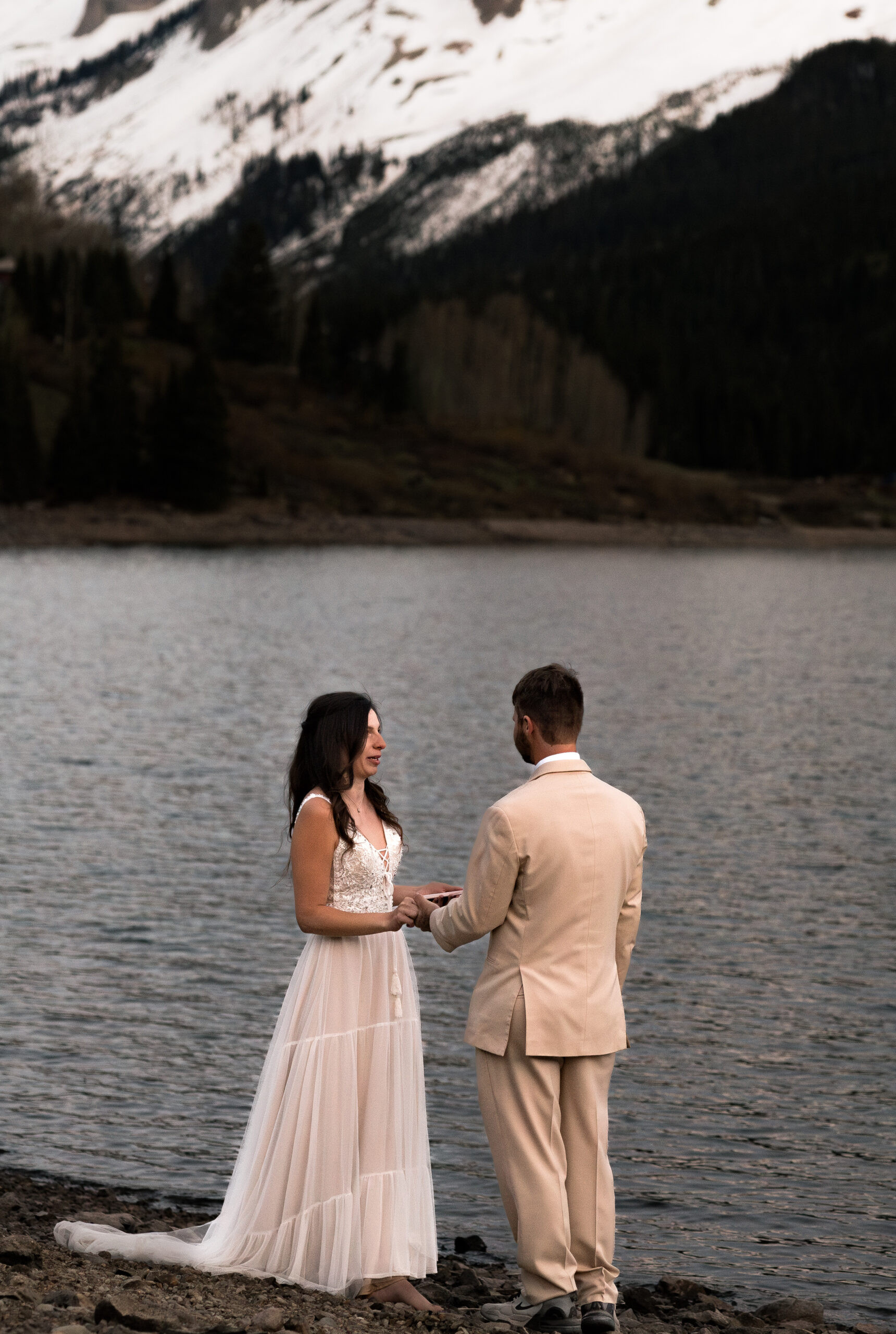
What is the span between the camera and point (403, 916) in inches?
282

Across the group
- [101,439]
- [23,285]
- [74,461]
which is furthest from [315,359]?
[74,461]

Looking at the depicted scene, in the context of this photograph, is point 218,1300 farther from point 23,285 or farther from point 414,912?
point 23,285

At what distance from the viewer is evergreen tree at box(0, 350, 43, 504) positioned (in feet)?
361

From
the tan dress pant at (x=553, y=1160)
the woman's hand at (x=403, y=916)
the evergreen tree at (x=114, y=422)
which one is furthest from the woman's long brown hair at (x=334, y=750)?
the evergreen tree at (x=114, y=422)

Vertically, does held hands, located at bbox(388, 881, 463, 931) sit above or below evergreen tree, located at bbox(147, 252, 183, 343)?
below

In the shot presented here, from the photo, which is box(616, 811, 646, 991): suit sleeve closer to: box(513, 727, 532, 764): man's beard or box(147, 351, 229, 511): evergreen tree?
box(513, 727, 532, 764): man's beard

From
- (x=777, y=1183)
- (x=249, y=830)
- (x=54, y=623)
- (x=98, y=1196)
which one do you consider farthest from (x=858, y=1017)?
(x=54, y=623)

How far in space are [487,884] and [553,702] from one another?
76cm

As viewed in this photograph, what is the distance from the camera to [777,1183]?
35.8ft

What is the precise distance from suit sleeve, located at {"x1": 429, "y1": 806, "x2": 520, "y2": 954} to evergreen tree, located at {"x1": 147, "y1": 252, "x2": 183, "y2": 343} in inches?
5667

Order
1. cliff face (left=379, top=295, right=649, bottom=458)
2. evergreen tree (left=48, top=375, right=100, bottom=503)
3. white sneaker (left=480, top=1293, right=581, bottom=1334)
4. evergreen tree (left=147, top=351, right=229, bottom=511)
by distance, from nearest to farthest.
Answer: white sneaker (left=480, top=1293, right=581, bottom=1334), evergreen tree (left=48, top=375, right=100, bottom=503), evergreen tree (left=147, top=351, right=229, bottom=511), cliff face (left=379, top=295, right=649, bottom=458)

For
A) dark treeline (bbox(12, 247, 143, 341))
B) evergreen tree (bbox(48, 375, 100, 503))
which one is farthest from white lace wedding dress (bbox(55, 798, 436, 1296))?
dark treeline (bbox(12, 247, 143, 341))

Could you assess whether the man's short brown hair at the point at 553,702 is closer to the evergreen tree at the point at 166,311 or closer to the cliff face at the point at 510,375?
the evergreen tree at the point at 166,311

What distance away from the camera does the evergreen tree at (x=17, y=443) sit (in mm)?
109938
